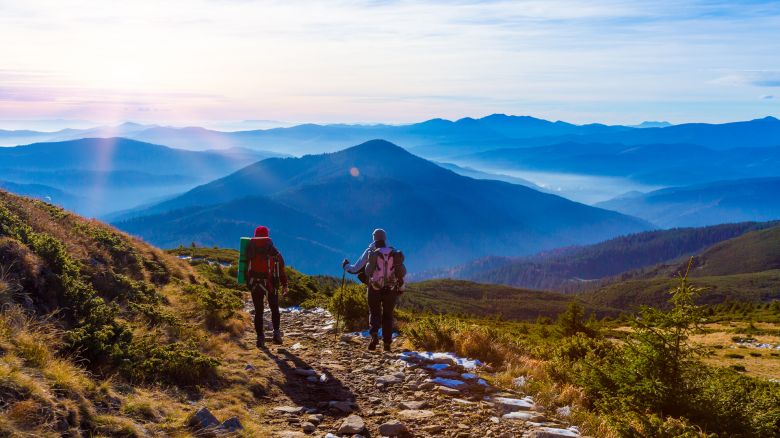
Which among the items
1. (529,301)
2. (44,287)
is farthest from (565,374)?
(529,301)

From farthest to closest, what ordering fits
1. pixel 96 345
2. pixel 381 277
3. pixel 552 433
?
pixel 381 277 → pixel 96 345 → pixel 552 433

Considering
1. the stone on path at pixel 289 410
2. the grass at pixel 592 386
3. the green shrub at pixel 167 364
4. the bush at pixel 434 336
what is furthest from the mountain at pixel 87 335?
the grass at pixel 592 386

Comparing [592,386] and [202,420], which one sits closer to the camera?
[202,420]

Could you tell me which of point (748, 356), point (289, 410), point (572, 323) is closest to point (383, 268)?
point (289, 410)

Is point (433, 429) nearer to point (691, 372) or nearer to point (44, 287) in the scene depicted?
point (691, 372)

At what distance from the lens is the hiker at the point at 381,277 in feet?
42.7

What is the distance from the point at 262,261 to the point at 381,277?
3.25m

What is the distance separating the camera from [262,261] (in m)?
13.3

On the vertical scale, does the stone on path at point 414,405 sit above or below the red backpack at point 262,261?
below

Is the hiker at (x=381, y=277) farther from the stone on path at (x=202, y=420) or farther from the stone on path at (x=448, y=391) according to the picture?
the stone on path at (x=202, y=420)

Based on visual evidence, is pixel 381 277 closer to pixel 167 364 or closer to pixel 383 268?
pixel 383 268

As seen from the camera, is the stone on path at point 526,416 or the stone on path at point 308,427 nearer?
the stone on path at point 308,427

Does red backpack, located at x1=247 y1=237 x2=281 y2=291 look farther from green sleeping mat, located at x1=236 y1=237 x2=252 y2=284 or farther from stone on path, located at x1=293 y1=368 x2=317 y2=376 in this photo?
stone on path, located at x1=293 y1=368 x2=317 y2=376

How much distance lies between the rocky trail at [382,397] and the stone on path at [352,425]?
2 cm
